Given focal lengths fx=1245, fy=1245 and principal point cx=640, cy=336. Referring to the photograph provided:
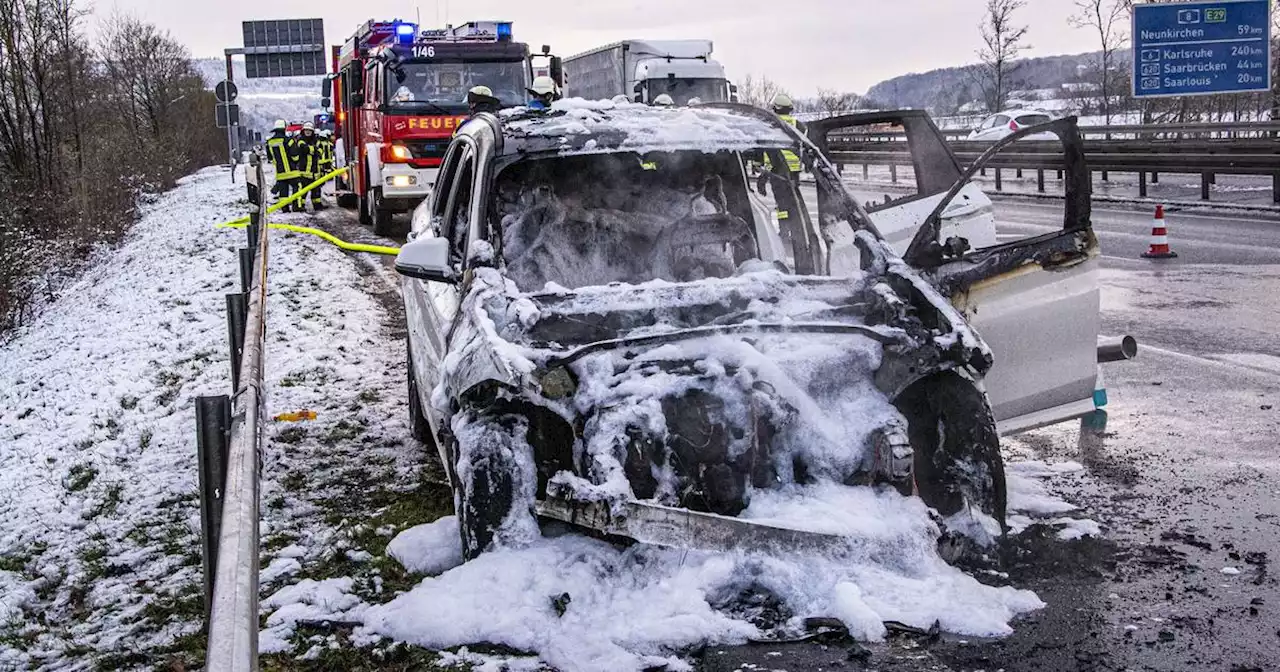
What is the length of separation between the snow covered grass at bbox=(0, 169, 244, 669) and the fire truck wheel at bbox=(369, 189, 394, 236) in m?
3.10

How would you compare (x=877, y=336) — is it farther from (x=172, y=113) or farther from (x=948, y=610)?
(x=172, y=113)

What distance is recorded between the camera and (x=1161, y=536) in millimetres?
4887

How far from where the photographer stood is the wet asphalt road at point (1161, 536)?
3713mm

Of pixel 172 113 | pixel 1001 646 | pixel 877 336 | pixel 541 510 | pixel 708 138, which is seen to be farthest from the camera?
pixel 172 113

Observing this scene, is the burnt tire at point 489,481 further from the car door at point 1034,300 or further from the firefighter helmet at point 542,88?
the firefighter helmet at point 542,88

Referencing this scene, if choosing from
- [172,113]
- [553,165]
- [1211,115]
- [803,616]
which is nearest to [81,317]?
[553,165]

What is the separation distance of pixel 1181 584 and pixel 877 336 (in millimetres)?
1354

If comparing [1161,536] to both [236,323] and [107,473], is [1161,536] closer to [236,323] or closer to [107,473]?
[236,323]

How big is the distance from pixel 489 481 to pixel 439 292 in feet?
6.06

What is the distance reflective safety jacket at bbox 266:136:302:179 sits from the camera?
2288 cm

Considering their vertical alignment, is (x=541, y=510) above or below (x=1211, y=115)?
below

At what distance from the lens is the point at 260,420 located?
391 cm

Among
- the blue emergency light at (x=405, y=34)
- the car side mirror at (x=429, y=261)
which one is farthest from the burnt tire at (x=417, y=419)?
the blue emergency light at (x=405, y=34)

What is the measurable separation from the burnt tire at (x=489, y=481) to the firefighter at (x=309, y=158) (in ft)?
65.5
